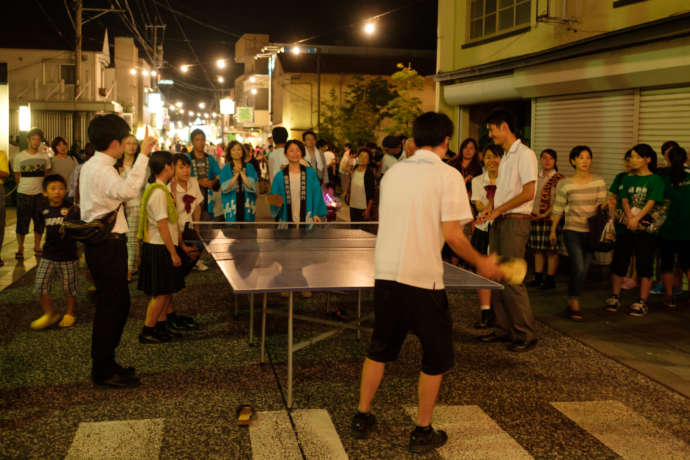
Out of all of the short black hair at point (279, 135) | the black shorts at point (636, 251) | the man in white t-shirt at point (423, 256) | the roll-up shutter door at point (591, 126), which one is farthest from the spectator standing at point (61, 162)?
the man in white t-shirt at point (423, 256)

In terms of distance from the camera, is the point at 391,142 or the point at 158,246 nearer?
the point at 158,246

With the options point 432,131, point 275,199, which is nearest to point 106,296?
point 432,131

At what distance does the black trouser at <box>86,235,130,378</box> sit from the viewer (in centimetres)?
525

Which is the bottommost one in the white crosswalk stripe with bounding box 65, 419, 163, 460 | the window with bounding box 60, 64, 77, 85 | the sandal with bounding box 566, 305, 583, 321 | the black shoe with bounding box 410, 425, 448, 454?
the white crosswalk stripe with bounding box 65, 419, 163, 460

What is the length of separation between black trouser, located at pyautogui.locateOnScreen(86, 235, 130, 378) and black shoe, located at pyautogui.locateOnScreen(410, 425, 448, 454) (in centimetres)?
255

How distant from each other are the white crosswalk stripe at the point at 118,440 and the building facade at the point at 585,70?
25.2 feet

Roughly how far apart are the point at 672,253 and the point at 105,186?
689 cm

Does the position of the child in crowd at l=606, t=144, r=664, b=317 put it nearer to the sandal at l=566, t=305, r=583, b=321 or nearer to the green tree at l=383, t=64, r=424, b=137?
the sandal at l=566, t=305, r=583, b=321

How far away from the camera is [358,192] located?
10266 mm

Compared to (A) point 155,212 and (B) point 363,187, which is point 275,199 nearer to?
(B) point 363,187

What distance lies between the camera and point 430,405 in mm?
4176

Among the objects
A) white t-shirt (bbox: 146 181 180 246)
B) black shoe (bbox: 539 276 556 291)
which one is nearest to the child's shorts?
white t-shirt (bbox: 146 181 180 246)

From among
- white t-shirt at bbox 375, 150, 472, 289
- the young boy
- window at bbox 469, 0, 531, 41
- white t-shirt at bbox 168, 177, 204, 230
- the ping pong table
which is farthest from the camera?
window at bbox 469, 0, 531, 41

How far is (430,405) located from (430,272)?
0.85 meters
